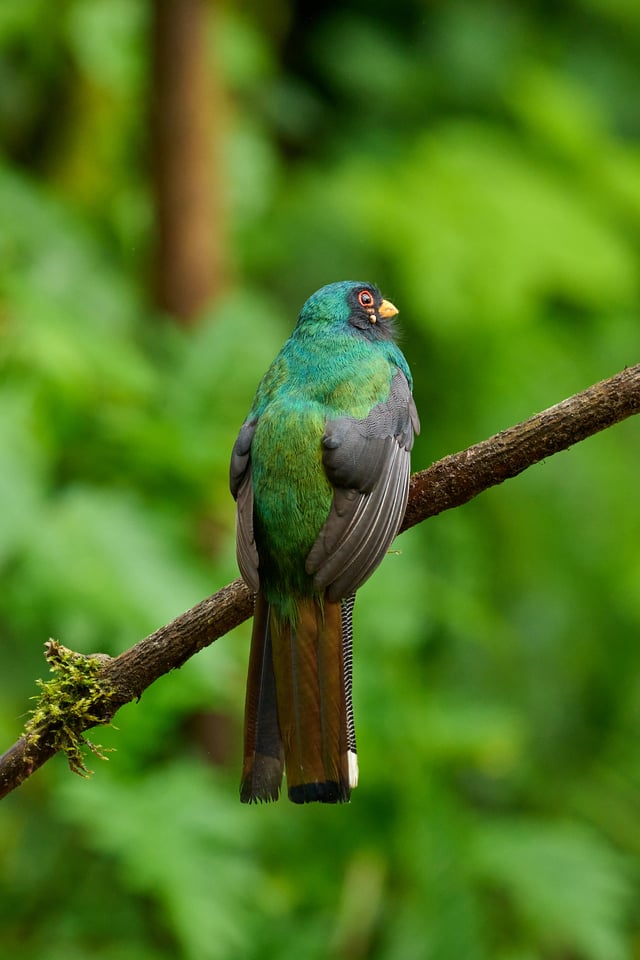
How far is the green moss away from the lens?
7.64ft

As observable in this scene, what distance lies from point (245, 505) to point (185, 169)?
3087 mm

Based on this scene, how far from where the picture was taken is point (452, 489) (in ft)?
7.80

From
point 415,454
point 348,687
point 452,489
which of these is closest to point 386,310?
point 452,489

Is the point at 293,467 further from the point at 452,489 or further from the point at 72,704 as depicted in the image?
the point at 72,704

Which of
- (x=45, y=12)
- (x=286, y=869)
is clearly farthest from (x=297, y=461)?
(x=45, y=12)

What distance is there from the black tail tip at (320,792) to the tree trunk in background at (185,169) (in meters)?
3.35

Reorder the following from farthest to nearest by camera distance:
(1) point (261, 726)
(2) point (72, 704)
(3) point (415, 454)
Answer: (3) point (415, 454) < (1) point (261, 726) < (2) point (72, 704)

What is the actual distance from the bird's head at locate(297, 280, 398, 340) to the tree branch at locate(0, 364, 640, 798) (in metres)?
0.78

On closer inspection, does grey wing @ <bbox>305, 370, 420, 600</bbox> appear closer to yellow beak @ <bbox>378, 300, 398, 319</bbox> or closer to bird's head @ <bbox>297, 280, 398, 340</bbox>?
bird's head @ <bbox>297, 280, 398, 340</bbox>

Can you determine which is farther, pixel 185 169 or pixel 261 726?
pixel 185 169

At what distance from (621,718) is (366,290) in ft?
11.6

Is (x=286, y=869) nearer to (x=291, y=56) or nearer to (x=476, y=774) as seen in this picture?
(x=476, y=774)

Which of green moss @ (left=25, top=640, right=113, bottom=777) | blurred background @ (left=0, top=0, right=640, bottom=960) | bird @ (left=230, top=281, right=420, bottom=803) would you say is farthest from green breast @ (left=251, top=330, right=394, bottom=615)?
blurred background @ (left=0, top=0, right=640, bottom=960)

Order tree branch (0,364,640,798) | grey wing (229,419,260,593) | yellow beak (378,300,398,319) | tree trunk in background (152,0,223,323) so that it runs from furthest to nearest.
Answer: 1. tree trunk in background (152,0,223,323)
2. yellow beak (378,300,398,319)
3. grey wing (229,419,260,593)
4. tree branch (0,364,640,798)
